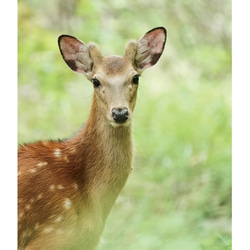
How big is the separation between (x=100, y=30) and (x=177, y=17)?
673 mm

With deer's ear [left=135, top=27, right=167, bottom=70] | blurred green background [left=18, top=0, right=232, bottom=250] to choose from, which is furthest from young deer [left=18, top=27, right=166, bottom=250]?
blurred green background [left=18, top=0, right=232, bottom=250]

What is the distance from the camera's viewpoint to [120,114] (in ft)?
10.9

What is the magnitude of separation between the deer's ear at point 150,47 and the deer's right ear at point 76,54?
0.99ft

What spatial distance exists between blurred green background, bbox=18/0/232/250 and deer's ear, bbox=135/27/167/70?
418 mm

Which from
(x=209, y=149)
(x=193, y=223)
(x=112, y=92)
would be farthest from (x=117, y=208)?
(x=112, y=92)

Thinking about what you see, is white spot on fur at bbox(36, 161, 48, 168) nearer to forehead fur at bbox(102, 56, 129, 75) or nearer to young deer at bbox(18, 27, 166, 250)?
young deer at bbox(18, 27, 166, 250)

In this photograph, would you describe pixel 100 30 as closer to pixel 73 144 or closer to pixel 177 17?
pixel 177 17

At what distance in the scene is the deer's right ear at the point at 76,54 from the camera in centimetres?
359

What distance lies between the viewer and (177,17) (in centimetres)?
491

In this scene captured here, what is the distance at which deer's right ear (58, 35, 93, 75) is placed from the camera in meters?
3.59

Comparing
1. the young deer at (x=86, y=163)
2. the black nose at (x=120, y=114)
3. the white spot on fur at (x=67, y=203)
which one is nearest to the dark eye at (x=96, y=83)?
the young deer at (x=86, y=163)

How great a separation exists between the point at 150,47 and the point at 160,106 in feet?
5.59

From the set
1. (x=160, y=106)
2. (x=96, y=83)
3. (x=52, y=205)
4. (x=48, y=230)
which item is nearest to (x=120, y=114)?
(x=96, y=83)

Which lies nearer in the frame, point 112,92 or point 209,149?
point 112,92
